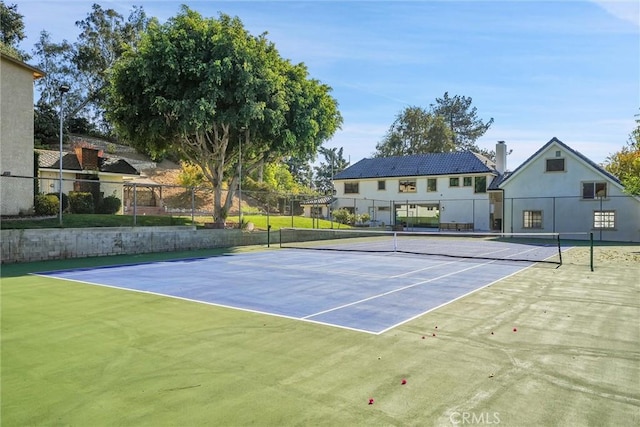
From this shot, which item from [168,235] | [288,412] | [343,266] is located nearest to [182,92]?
[168,235]

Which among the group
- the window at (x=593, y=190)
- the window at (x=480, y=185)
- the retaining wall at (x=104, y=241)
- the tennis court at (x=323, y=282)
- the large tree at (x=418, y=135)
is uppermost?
the large tree at (x=418, y=135)

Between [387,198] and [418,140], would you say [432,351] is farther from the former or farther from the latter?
[418,140]

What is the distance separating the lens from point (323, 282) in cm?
1145

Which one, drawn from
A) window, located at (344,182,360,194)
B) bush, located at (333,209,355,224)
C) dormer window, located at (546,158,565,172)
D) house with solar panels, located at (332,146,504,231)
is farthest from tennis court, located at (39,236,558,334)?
window, located at (344,182,360,194)

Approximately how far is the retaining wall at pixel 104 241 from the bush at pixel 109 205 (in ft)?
28.1

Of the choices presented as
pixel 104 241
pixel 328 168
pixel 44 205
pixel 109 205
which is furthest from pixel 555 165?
pixel 328 168

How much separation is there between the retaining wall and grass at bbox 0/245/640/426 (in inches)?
338

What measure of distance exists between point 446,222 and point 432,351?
129 feet

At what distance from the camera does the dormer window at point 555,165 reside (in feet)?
106

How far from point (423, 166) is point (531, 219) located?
1523cm

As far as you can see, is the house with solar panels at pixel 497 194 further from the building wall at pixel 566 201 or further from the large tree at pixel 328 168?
the large tree at pixel 328 168

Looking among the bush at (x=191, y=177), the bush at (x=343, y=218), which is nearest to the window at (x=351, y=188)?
the bush at (x=343, y=218)

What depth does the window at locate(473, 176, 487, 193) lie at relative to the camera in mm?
42250

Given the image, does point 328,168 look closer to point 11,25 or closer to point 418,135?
point 418,135
